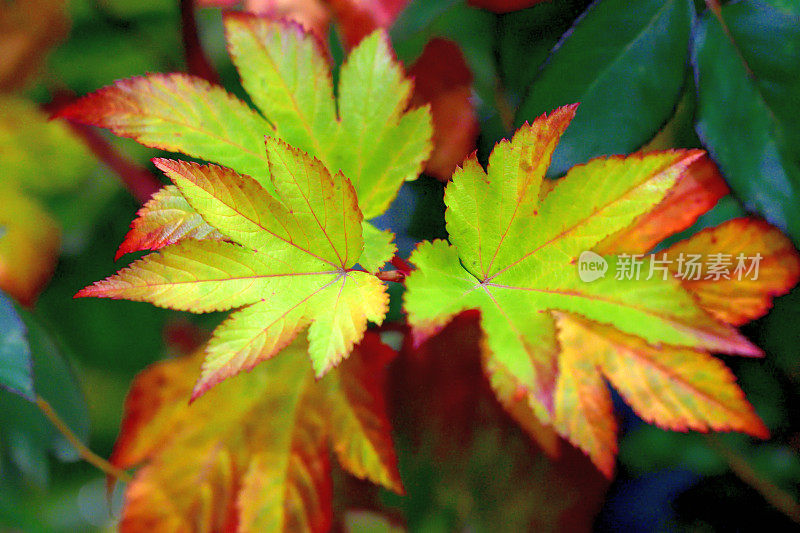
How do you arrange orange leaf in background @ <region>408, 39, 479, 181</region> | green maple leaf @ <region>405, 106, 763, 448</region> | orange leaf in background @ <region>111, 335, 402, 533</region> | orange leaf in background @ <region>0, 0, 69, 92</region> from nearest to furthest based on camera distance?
1. green maple leaf @ <region>405, 106, 763, 448</region>
2. orange leaf in background @ <region>111, 335, 402, 533</region>
3. orange leaf in background @ <region>408, 39, 479, 181</region>
4. orange leaf in background @ <region>0, 0, 69, 92</region>

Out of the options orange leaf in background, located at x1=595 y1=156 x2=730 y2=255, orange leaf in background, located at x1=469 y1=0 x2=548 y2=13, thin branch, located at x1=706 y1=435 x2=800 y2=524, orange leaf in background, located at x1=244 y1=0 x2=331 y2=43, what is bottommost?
thin branch, located at x1=706 y1=435 x2=800 y2=524

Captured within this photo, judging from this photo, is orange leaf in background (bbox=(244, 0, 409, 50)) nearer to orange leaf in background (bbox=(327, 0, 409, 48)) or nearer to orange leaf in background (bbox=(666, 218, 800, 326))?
orange leaf in background (bbox=(327, 0, 409, 48))

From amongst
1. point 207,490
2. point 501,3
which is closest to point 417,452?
point 207,490

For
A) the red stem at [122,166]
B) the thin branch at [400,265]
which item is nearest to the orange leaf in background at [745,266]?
the thin branch at [400,265]

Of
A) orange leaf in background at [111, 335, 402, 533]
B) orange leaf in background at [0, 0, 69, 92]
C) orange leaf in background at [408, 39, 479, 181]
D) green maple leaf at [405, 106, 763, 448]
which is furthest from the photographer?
orange leaf in background at [0, 0, 69, 92]

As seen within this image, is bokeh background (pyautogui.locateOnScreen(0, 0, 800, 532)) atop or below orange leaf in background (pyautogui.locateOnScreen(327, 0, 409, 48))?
below

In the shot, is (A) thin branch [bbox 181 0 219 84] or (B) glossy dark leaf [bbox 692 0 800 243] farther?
(A) thin branch [bbox 181 0 219 84]

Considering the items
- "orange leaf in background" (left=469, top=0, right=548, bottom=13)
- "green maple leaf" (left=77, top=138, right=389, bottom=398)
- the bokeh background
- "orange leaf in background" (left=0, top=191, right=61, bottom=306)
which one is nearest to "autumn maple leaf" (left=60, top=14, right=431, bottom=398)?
"green maple leaf" (left=77, top=138, right=389, bottom=398)

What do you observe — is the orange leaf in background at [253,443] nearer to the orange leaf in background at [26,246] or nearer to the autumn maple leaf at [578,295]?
the autumn maple leaf at [578,295]
